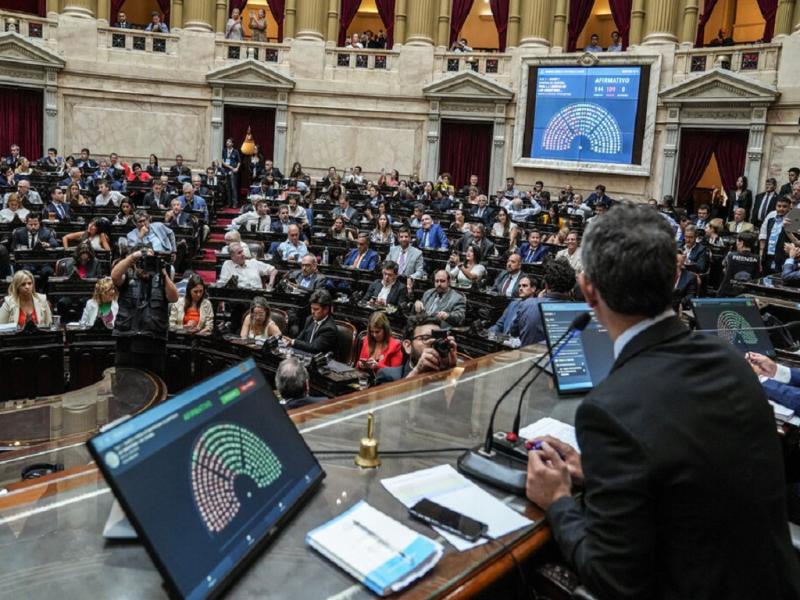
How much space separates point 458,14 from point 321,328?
15795 mm

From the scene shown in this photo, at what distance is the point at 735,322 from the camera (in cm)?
396

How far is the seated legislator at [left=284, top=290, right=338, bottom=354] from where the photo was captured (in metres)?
6.73

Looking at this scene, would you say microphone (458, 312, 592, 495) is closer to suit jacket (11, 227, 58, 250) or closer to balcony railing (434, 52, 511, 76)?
suit jacket (11, 227, 58, 250)

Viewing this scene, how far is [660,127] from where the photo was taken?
55.8 ft

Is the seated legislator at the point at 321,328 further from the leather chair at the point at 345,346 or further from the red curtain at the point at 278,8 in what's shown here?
the red curtain at the point at 278,8

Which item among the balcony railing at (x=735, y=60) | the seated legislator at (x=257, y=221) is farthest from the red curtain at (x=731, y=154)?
the seated legislator at (x=257, y=221)

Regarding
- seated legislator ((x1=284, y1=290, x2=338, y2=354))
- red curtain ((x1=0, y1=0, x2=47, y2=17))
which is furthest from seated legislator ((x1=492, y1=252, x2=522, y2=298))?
red curtain ((x1=0, y1=0, x2=47, y2=17))

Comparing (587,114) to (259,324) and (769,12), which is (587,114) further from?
(259,324)

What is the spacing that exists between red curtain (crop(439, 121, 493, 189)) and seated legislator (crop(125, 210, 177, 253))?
10.4 m

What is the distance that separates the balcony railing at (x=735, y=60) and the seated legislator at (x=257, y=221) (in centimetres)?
1034

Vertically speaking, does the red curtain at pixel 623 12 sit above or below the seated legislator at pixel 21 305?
above

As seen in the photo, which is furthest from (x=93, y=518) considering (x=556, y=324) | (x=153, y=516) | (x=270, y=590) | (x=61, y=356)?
(x=61, y=356)

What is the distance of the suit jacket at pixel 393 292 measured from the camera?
340 inches

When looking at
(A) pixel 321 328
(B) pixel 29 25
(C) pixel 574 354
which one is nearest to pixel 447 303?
(A) pixel 321 328
